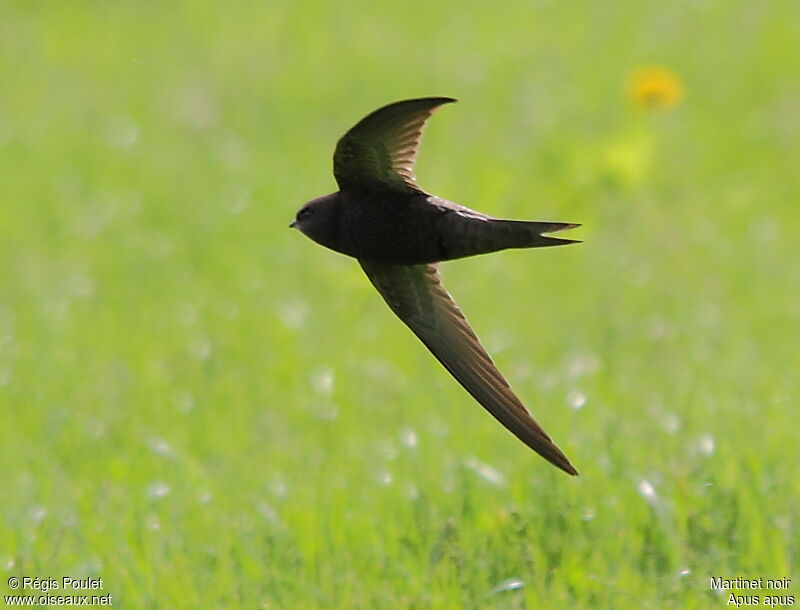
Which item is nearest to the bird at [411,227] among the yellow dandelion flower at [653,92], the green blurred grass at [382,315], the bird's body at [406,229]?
the bird's body at [406,229]

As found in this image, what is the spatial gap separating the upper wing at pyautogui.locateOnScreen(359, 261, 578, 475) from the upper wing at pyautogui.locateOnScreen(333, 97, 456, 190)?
27 centimetres

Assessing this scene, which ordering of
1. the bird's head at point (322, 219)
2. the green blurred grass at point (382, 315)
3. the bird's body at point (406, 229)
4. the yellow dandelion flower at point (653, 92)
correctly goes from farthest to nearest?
the yellow dandelion flower at point (653, 92) → the green blurred grass at point (382, 315) → the bird's head at point (322, 219) → the bird's body at point (406, 229)

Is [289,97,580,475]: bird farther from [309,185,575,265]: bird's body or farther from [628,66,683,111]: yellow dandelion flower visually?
[628,66,683,111]: yellow dandelion flower

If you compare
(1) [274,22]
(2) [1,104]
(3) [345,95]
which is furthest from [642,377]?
(1) [274,22]

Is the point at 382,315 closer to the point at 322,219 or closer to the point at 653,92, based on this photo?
the point at 653,92

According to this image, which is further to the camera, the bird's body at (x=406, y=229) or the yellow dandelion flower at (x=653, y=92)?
the yellow dandelion flower at (x=653, y=92)

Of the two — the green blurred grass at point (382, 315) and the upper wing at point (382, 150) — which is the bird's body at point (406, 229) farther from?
the green blurred grass at point (382, 315)

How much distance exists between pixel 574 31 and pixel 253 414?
615 cm

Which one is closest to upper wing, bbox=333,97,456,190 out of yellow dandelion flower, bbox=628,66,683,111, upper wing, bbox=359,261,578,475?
upper wing, bbox=359,261,578,475

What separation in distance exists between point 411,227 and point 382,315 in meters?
3.94

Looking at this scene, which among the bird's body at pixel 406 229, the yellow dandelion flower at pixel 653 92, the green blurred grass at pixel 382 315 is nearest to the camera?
the bird's body at pixel 406 229

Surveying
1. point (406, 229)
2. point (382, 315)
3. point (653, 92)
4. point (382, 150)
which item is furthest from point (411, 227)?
point (653, 92)

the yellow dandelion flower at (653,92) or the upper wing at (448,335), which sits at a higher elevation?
the yellow dandelion flower at (653,92)

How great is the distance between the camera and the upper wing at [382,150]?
3191 mm
